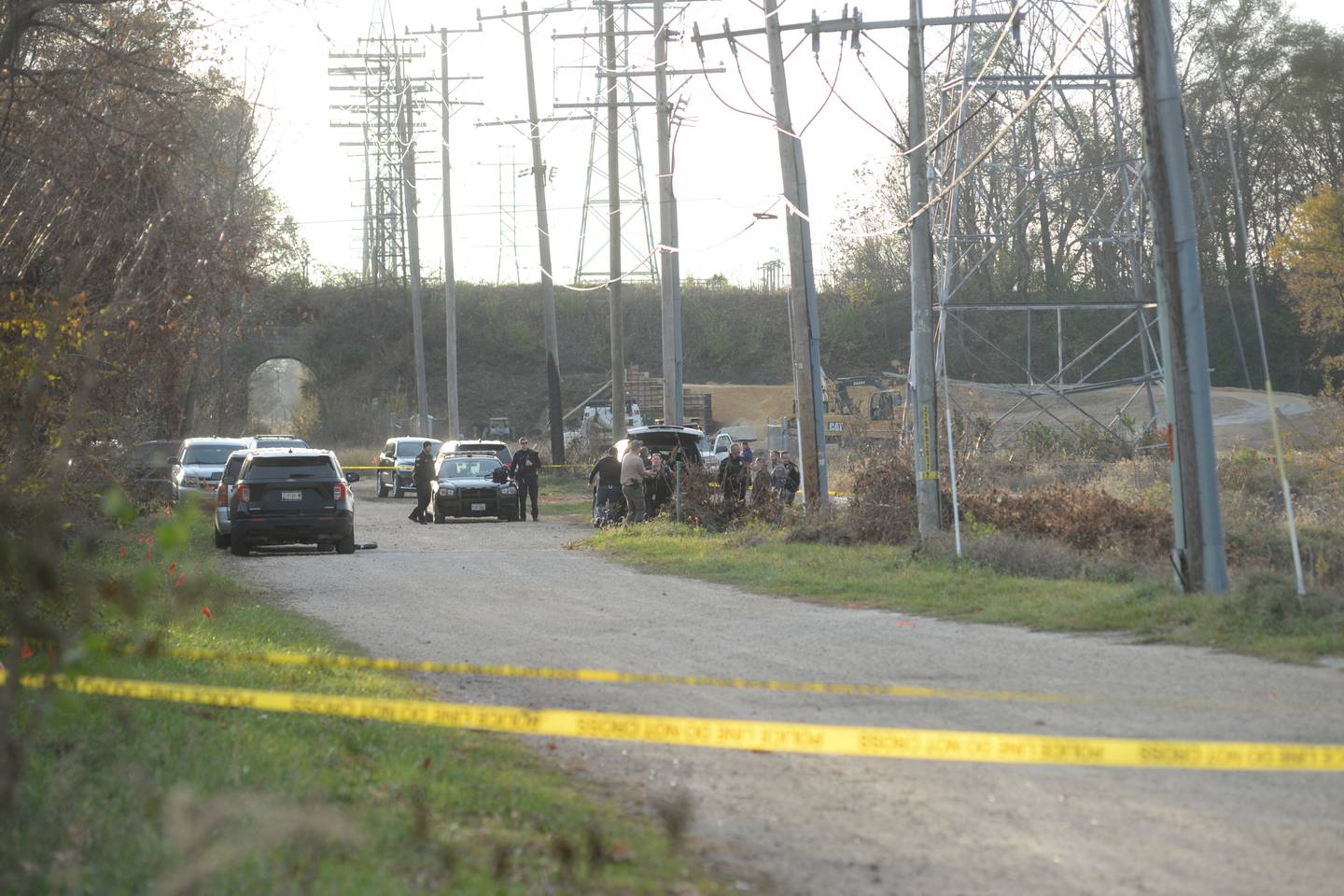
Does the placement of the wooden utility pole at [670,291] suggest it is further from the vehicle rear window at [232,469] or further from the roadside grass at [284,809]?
the roadside grass at [284,809]

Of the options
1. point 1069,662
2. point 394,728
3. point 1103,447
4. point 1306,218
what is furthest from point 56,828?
point 1306,218

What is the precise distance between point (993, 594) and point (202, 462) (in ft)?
73.5

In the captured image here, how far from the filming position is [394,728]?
8.08m

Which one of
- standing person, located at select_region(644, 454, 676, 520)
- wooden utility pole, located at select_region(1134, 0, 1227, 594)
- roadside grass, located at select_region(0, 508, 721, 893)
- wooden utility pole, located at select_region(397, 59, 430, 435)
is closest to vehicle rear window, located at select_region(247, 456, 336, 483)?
standing person, located at select_region(644, 454, 676, 520)

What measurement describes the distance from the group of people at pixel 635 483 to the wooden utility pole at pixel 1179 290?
14117mm

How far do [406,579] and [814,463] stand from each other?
7.59 m

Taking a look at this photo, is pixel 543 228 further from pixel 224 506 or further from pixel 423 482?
pixel 224 506

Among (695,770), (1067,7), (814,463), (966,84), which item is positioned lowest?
(695,770)

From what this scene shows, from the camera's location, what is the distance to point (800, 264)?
934 inches

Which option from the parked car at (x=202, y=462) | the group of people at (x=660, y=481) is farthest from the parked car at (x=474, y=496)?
the parked car at (x=202, y=462)

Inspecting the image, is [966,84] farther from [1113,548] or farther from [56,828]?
[56,828]

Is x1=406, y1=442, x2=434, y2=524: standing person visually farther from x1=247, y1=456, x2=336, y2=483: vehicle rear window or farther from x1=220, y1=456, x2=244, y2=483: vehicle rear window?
x1=247, y1=456, x2=336, y2=483: vehicle rear window

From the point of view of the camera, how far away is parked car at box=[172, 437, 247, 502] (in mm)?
31109

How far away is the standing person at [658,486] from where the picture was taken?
26.9 meters
